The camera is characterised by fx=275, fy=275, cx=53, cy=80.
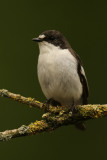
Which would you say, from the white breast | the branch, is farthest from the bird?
the branch

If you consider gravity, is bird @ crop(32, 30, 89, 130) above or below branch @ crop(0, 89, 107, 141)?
above

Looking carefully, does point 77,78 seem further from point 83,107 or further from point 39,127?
point 39,127

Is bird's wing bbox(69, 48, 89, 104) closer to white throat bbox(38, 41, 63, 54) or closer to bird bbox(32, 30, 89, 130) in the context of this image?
bird bbox(32, 30, 89, 130)

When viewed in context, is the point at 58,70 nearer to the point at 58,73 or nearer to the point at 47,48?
the point at 58,73

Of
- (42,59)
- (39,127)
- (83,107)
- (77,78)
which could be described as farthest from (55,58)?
(39,127)

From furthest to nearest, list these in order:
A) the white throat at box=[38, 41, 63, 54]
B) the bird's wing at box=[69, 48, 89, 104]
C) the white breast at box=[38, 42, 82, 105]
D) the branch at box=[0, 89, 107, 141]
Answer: the bird's wing at box=[69, 48, 89, 104] → the white throat at box=[38, 41, 63, 54] → the white breast at box=[38, 42, 82, 105] → the branch at box=[0, 89, 107, 141]

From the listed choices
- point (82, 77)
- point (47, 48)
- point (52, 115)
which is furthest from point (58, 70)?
point (52, 115)
